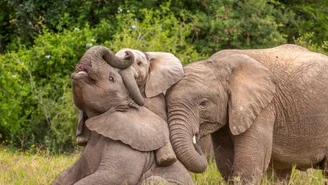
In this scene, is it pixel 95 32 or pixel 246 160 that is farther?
pixel 95 32

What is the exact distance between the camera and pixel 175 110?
914 cm

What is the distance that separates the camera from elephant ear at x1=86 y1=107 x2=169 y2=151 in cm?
855

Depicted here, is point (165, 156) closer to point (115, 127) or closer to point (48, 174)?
point (115, 127)

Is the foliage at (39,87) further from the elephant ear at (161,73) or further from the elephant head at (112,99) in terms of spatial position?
the elephant head at (112,99)

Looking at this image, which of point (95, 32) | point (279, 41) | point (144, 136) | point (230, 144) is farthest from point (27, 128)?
point (144, 136)

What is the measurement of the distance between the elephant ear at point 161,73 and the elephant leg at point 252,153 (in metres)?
0.90

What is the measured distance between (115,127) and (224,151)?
1793 millimetres

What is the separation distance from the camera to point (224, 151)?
32.9ft

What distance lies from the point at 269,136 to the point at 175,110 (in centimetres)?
110

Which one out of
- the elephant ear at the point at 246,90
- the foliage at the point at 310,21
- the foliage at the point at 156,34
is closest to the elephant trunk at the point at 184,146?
the elephant ear at the point at 246,90

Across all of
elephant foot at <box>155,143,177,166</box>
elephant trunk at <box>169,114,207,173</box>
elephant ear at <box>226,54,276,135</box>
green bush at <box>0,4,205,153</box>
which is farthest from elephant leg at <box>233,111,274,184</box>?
green bush at <box>0,4,205,153</box>

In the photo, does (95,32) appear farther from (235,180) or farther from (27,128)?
(235,180)

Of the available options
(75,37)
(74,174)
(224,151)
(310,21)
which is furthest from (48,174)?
(310,21)

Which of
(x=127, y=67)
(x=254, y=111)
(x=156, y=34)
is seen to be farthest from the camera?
(x=156, y=34)
